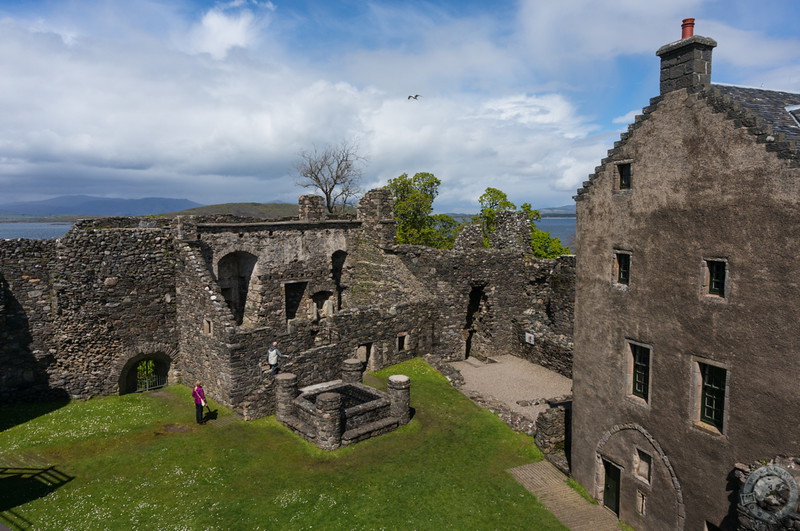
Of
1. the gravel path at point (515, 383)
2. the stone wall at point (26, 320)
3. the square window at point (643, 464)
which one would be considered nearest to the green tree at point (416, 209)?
the gravel path at point (515, 383)

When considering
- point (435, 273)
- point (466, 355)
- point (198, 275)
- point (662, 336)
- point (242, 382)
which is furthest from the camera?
point (466, 355)

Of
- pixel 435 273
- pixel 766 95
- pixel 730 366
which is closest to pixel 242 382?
pixel 435 273

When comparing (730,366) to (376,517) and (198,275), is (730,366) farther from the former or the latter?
(198,275)

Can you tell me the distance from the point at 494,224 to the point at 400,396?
27524 mm

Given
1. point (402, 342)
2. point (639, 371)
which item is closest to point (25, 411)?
point (402, 342)

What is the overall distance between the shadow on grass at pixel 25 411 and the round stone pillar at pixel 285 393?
951 centimetres

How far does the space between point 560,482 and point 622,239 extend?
8078 mm

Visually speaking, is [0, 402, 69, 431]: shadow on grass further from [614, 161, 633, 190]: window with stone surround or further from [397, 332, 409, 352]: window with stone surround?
[614, 161, 633, 190]: window with stone surround

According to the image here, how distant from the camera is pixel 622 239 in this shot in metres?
14.7

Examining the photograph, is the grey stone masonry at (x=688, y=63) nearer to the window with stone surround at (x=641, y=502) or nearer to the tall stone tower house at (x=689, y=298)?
the tall stone tower house at (x=689, y=298)

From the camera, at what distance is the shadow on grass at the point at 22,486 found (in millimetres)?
13984

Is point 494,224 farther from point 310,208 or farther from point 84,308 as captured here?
point 84,308

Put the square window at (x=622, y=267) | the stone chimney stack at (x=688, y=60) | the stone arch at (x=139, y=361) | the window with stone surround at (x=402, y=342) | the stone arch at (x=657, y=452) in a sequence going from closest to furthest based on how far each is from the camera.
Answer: the stone chimney stack at (x=688, y=60)
the stone arch at (x=657, y=452)
the square window at (x=622, y=267)
the stone arch at (x=139, y=361)
the window with stone surround at (x=402, y=342)

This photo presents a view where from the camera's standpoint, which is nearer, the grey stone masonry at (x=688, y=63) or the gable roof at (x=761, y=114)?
the gable roof at (x=761, y=114)
